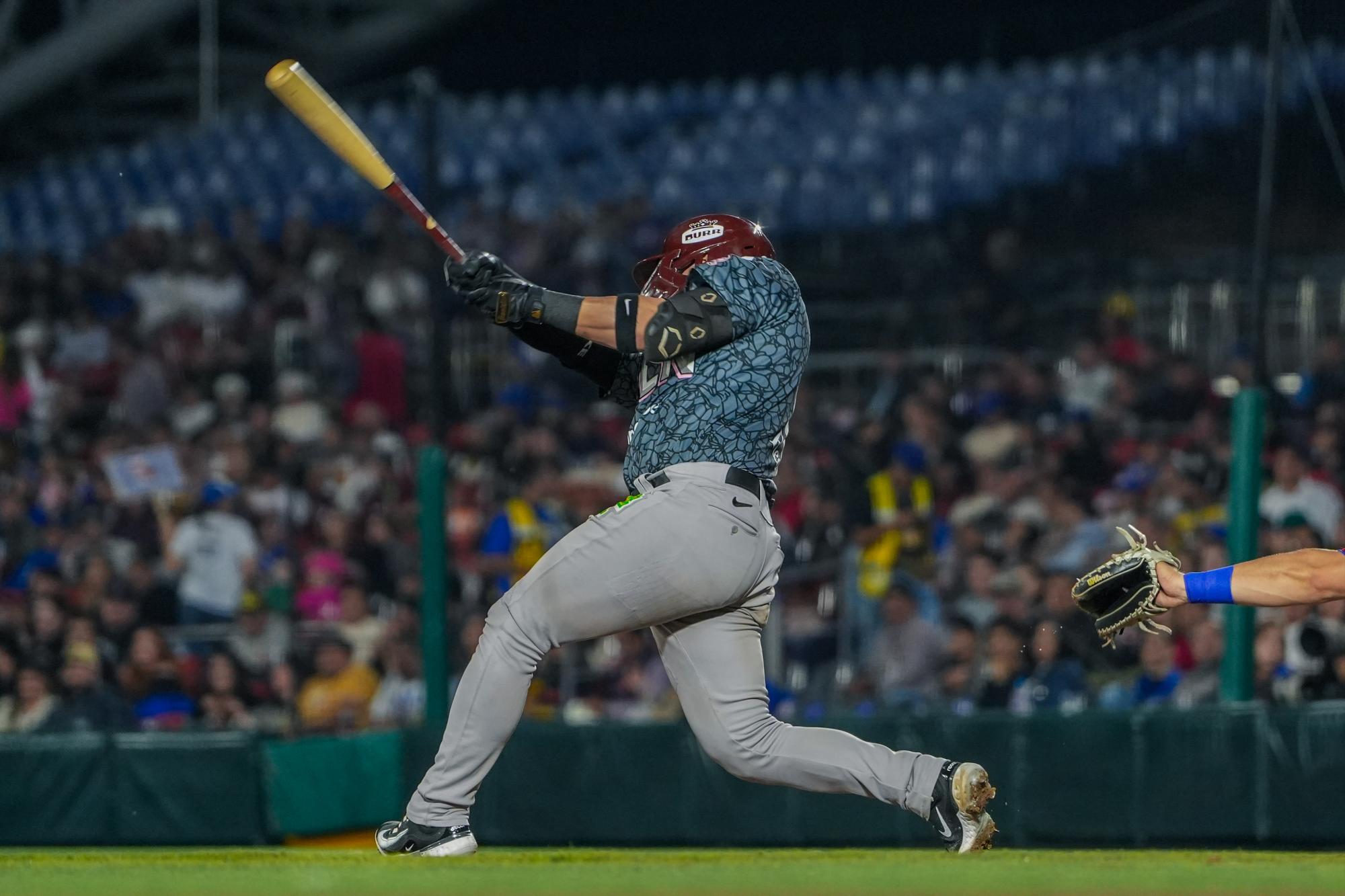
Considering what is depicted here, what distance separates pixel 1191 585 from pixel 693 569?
49.5 inches

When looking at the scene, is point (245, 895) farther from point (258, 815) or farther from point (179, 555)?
point (179, 555)

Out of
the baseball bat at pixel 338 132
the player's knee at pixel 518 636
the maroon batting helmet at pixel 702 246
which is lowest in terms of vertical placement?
the player's knee at pixel 518 636

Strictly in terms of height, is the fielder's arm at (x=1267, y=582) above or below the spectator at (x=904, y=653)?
above

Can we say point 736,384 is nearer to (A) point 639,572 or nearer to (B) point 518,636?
(A) point 639,572

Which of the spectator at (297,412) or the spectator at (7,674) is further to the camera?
the spectator at (297,412)

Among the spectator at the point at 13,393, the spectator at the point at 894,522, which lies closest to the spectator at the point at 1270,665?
the spectator at the point at 894,522

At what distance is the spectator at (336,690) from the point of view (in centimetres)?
837

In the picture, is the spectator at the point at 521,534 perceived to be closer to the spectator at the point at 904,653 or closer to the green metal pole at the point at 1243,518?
the spectator at the point at 904,653

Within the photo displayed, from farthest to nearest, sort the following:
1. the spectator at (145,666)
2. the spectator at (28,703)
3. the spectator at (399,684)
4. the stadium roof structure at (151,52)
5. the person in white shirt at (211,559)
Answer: the stadium roof structure at (151,52)
the person in white shirt at (211,559)
the spectator at (145,666)
the spectator at (28,703)
the spectator at (399,684)

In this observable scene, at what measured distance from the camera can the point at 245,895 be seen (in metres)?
3.26

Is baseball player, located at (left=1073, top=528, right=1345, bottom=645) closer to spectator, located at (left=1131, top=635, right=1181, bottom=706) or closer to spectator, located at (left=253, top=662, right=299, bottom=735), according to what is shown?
spectator, located at (left=1131, top=635, right=1181, bottom=706)

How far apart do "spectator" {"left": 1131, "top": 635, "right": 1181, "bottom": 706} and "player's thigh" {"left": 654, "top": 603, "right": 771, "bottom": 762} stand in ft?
12.4

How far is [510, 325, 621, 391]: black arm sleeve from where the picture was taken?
4.72m

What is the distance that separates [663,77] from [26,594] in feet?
33.8
